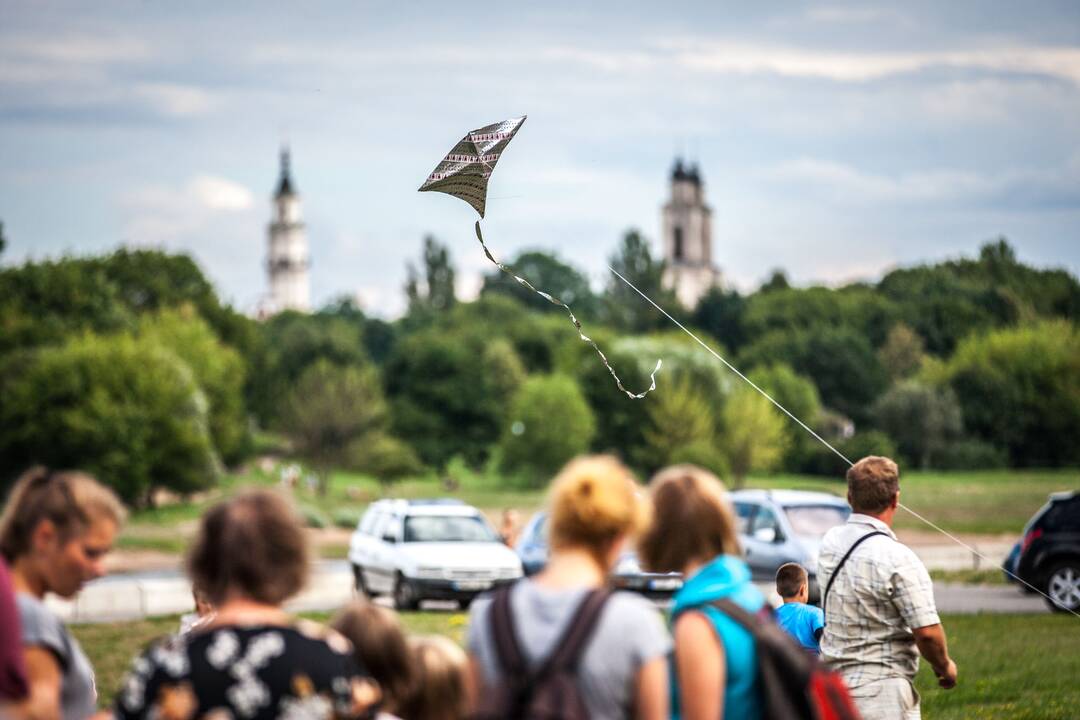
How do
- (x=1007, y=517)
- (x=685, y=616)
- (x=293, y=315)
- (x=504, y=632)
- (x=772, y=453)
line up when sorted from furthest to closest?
(x=293, y=315)
(x=772, y=453)
(x=1007, y=517)
(x=685, y=616)
(x=504, y=632)

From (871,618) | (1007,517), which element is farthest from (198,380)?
(871,618)

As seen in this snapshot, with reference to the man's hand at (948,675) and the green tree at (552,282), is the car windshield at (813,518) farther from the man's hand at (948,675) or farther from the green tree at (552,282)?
the green tree at (552,282)

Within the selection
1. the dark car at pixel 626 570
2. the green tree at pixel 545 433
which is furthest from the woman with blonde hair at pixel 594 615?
the green tree at pixel 545 433

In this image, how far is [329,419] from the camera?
239ft

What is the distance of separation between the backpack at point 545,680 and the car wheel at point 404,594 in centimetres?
1667

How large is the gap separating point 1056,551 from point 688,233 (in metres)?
153

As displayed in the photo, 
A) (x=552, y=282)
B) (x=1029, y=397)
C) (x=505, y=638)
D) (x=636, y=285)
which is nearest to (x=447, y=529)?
(x=505, y=638)

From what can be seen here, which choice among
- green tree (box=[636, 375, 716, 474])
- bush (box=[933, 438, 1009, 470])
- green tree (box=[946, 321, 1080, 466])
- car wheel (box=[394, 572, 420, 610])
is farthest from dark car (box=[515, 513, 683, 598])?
green tree (box=[636, 375, 716, 474])

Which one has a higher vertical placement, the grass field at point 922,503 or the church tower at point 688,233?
the church tower at point 688,233

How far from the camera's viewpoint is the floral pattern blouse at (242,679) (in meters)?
3.65

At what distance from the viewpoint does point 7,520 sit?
4398 millimetres

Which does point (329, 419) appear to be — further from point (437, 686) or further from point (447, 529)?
point (437, 686)

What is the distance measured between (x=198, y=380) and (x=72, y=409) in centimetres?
1411

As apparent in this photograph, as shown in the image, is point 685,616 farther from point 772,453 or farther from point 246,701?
point 772,453
